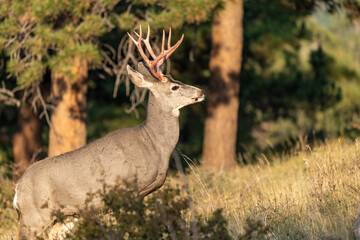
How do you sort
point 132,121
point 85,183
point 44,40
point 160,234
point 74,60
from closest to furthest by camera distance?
1. point 160,234
2. point 85,183
3. point 44,40
4. point 74,60
5. point 132,121

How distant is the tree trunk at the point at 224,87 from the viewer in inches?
470

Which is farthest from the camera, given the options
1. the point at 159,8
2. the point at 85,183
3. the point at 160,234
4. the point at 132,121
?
the point at 132,121

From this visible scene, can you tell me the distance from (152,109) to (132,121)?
9720 millimetres

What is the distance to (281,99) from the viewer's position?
17469mm

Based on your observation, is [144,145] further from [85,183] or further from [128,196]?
[128,196]

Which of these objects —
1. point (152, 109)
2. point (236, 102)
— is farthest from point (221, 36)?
point (152, 109)

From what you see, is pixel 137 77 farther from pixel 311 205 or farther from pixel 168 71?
pixel 168 71

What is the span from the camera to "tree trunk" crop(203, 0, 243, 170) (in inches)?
470

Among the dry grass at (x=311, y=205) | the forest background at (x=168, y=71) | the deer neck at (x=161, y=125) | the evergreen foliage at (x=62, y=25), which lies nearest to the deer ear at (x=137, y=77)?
the deer neck at (x=161, y=125)

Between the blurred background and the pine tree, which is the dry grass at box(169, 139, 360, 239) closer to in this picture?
the blurred background

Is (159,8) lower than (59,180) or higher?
higher

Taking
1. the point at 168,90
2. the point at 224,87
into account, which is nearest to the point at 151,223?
the point at 168,90

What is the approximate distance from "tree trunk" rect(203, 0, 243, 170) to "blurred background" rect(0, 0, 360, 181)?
0.02m

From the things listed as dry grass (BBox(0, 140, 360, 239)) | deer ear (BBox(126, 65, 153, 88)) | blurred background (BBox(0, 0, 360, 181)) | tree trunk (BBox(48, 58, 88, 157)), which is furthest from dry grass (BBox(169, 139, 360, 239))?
tree trunk (BBox(48, 58, 88, 157))
